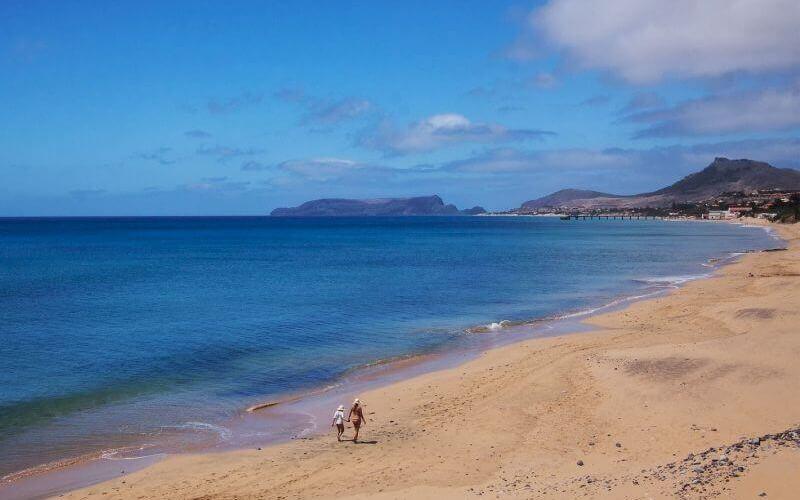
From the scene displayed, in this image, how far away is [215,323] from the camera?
35.7 metres

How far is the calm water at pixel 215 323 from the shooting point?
20.1m

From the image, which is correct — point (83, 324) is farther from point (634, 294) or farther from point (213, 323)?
point (634, 294)

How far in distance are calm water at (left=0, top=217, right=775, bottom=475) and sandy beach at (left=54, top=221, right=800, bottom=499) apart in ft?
14.3

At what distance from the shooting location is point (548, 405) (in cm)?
1858

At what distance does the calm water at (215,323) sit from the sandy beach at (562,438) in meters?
4.35

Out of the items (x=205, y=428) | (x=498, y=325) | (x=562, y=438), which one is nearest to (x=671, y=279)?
(x=498, y=325)

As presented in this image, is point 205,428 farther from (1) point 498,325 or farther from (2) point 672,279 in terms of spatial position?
(2) point 672,279

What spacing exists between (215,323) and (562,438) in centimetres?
2467

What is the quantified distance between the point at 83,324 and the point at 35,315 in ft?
17.4

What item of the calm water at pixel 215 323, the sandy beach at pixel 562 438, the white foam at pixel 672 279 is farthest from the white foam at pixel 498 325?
the white foam at pixel 672 279

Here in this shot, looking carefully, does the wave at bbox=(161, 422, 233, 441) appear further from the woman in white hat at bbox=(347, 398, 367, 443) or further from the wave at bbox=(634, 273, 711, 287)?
the wave at bbox=(634, 273, 711, 287)

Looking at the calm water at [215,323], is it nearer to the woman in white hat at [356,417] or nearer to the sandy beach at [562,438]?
the sandy beach at [562,438]

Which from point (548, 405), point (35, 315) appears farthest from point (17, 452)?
point (35, 315)

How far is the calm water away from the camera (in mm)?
20141
